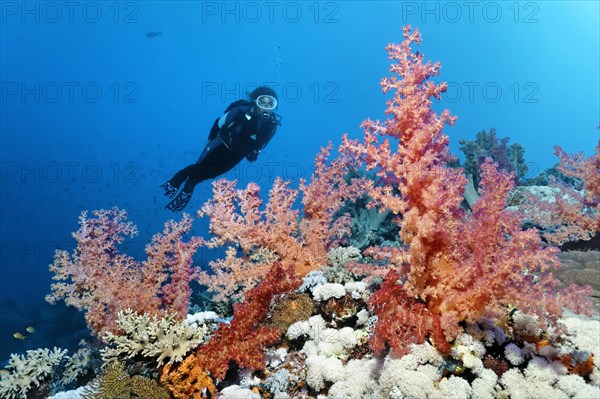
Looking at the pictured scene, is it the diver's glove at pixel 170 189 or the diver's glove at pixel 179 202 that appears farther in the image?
the diver's glove at pixel 170 189

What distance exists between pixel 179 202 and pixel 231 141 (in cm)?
262

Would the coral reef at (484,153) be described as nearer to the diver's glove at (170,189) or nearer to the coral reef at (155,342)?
the coral reef at (155,342)

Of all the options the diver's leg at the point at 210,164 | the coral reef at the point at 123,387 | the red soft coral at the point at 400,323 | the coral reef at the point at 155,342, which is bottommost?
the red soft coral at the point at 400,323

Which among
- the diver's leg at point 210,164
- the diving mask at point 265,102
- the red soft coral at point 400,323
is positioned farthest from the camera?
the diving mask at point 265,102

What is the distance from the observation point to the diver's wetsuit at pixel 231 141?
11.3 meters

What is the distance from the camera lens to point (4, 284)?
151 feet

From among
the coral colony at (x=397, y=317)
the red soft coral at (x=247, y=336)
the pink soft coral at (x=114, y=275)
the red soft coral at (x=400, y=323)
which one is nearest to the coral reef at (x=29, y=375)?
the coral colony at (x=397, y=317)

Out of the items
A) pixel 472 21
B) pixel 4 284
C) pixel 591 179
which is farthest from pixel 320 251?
pixel 472 21

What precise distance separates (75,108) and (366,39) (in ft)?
293

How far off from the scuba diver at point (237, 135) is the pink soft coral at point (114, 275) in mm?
5159

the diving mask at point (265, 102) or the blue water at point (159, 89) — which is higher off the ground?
the blue water at point (159, 89)
